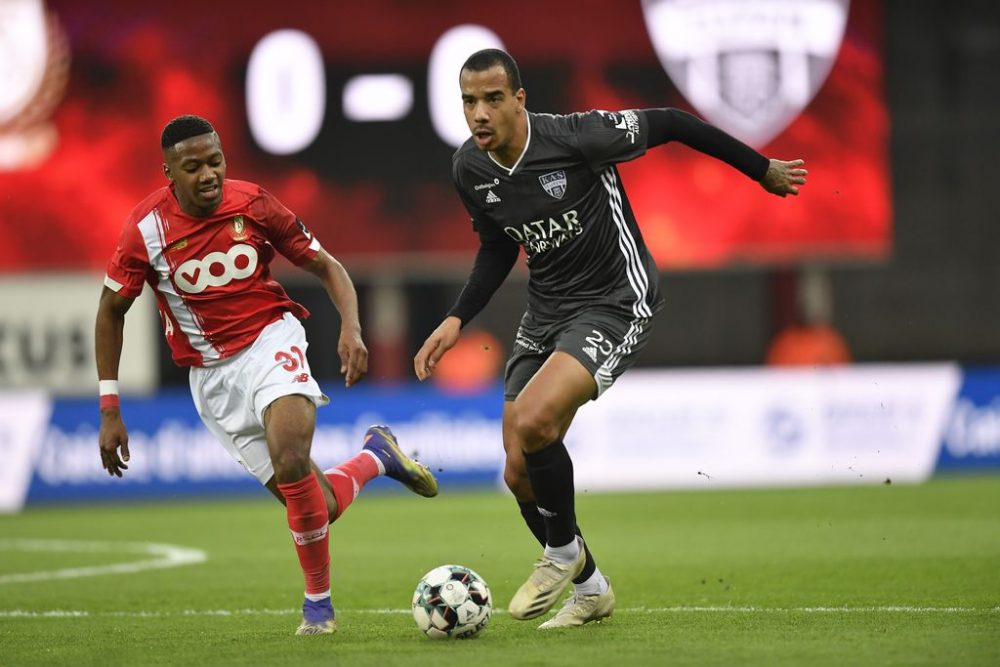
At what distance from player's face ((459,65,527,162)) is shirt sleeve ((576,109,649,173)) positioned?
0.99ft

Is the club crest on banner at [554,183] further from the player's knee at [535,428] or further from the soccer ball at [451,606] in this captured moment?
the soccer ball at [451,606]

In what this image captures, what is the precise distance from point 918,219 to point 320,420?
7.19 meters

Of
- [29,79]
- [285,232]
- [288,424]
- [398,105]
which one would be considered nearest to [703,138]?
[285,232]

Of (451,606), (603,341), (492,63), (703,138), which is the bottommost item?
(451,606)

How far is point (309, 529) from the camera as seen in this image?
6340mm

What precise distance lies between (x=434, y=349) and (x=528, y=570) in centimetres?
312

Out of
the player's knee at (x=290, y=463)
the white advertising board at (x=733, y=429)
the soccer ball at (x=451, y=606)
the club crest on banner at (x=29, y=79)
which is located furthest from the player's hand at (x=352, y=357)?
the club crest on banner at (x=29, y=79)

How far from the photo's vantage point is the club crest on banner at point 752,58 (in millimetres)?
15102

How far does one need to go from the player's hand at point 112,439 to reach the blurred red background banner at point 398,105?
8.79m

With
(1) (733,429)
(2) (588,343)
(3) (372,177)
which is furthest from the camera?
(3) (372,177)

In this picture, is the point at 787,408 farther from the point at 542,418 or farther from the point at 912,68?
the point at 542,418

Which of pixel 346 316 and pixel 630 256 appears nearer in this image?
pixel 630 256

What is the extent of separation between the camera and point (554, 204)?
632 centimetres

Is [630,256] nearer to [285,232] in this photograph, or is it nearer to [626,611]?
[285,232]
